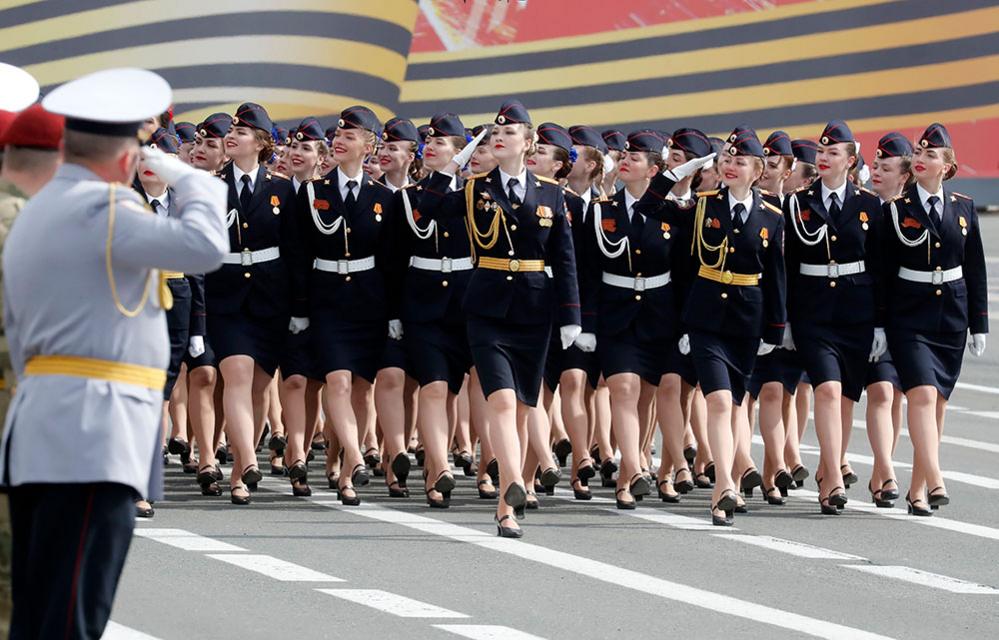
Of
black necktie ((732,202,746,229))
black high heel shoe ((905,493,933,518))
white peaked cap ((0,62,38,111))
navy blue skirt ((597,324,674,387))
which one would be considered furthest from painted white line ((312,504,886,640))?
white peaked cap ((0,62,38,111))

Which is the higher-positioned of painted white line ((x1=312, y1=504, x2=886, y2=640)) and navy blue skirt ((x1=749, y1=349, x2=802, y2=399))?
navy blue skirt ((x1=749, y1=349, x2=802, y2=399))

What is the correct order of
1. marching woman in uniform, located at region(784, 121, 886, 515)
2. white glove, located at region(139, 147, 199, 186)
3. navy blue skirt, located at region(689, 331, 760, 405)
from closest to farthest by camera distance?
white glove, located at region(139, 147, 199, 186) < navy blue skirt, located at region(689, 331, 760, 405) < marching woman in uniform, located at region(784, 121, 886, 515)

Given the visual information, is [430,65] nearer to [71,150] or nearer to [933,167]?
[933,167]

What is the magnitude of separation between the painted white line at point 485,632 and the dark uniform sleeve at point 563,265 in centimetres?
320

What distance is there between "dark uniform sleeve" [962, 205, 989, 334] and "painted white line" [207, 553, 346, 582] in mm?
4745

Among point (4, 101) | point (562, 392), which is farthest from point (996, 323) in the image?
point (4, 101)

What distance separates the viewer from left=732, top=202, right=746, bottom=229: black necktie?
12492 mm

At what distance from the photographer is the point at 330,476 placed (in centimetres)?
1370

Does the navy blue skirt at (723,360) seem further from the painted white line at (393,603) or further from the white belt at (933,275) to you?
the painted white line at (393,603)

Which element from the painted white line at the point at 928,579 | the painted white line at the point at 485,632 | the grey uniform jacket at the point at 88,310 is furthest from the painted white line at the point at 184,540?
the grey uniform jacket at the point at 88,310

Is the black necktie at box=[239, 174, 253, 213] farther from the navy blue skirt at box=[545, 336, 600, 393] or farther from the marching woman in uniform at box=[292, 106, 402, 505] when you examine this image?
the navy blue skirt at box=[545, 336, 600, 393]

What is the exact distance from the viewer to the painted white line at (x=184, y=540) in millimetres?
10906

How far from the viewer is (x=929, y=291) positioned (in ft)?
42.2

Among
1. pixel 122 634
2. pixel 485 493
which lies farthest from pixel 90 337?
pixel 485 493
